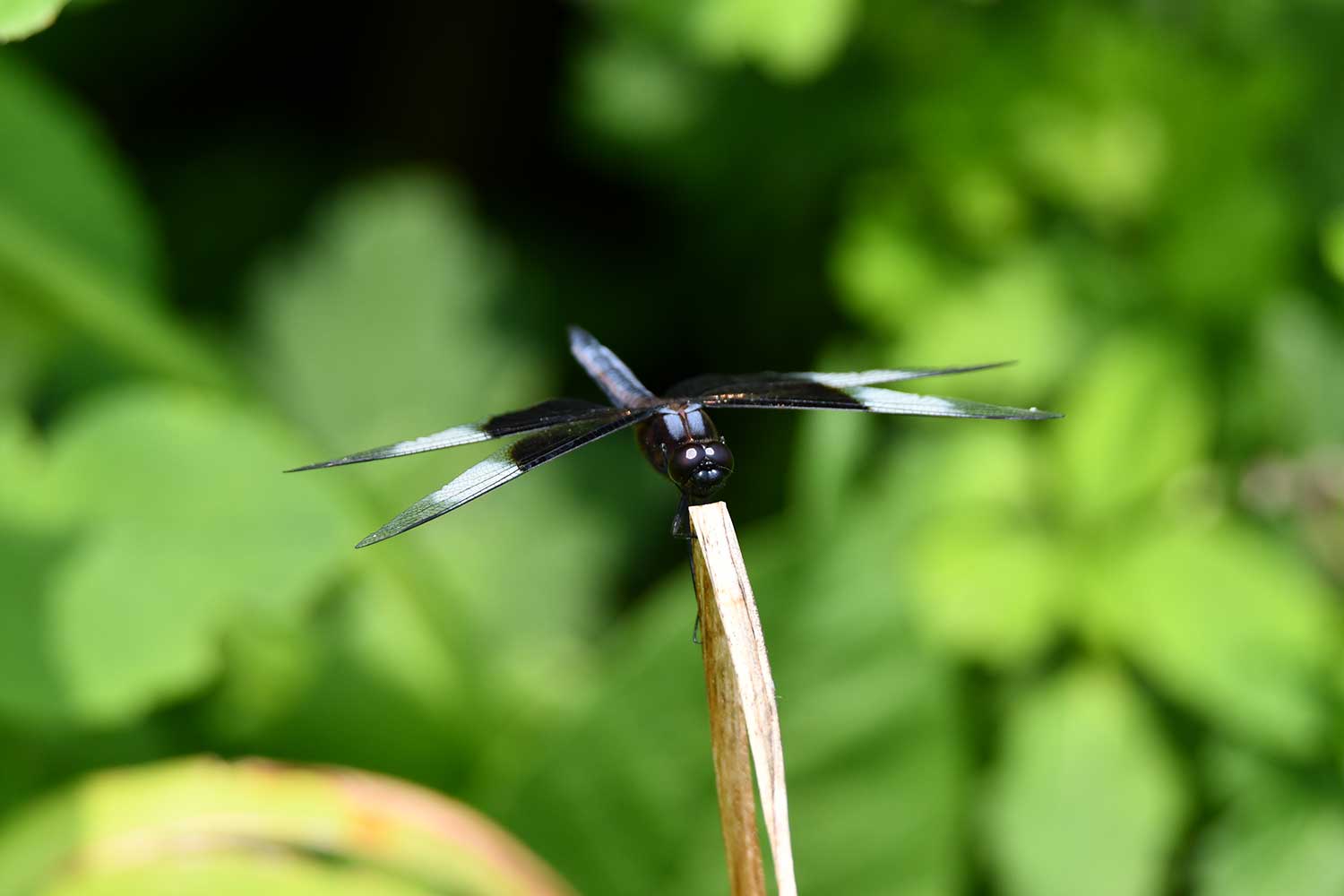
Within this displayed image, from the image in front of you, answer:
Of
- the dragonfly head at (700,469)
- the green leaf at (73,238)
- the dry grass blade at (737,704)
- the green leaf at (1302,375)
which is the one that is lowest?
the dry grass blade at (737,704)

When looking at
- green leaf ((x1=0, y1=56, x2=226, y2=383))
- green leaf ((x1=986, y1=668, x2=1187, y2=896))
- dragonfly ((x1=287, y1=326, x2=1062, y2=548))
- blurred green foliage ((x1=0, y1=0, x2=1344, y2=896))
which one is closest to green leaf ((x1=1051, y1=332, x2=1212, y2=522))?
blurred green foliage ((x1=0, y1=0, x2=1344, y2=896))

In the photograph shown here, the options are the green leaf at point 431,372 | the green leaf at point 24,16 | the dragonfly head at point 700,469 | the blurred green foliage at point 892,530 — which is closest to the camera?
the dragonfly head at point 700,469

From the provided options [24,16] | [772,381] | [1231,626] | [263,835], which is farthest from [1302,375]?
[24,16]

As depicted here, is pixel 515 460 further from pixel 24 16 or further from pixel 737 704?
pixel 24 16

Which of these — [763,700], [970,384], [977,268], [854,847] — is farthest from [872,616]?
[763,700]

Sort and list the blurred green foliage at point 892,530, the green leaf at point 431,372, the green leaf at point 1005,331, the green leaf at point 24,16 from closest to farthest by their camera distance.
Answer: the green leaf at point 24,16 < the blurred green foliage at point 892,530 < the green leaf at point 1005,331 < the green leaf at point 431,372

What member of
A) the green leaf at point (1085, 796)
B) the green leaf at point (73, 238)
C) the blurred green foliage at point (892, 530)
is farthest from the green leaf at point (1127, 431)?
the green leaf at point (73, 238)

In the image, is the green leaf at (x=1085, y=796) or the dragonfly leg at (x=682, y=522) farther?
the green leaf at (x=1085, y=796)

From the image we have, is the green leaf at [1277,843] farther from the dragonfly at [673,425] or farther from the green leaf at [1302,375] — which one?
the dragonfly at [673,425]
